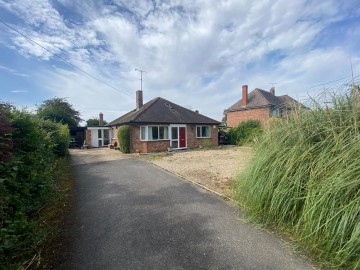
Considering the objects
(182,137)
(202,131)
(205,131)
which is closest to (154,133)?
(182,137)

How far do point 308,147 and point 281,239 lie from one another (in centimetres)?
168

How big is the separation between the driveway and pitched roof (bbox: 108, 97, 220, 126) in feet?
37.6

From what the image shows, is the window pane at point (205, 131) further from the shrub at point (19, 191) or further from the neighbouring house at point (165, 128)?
the shrub at point (19, 191)

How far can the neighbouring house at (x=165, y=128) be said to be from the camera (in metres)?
16.7

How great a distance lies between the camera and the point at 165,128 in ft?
58.5

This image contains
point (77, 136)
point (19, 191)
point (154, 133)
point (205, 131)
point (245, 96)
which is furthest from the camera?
point (245, 96)

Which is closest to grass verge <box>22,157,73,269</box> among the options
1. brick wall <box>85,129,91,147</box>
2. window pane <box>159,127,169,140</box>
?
window pane <box>159,127,169,140</box>

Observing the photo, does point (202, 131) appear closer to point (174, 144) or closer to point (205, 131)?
point (205, 131)

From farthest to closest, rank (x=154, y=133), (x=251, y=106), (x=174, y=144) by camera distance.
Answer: (x=251, y=106) → (x=174, y=144) → (x=154, y=133)

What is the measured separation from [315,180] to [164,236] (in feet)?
8.79

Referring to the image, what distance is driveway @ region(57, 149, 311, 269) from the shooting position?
9.42 feet

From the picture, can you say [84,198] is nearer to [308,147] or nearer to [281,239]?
[281,239]

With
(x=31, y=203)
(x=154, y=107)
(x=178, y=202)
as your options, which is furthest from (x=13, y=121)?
(x=154, y=107)

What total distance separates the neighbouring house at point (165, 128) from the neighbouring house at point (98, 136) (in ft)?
21.1
